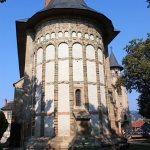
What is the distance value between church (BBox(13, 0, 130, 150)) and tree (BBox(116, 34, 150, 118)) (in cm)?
324

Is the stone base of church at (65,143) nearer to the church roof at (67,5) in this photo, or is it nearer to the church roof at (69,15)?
the church roof at (69,15)

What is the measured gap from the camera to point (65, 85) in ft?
48.4

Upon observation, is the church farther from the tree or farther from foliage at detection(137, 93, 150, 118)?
foliage at detection(137, 93, 150, 118)

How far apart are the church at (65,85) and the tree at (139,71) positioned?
3.24 metres

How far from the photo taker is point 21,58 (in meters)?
26.4

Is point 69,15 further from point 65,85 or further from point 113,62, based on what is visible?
point 113,62

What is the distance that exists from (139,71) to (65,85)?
303 inches

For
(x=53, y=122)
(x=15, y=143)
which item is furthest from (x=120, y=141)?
(x=15, y=143)

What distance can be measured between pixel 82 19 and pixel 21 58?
1285 cm

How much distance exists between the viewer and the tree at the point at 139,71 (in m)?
18.1

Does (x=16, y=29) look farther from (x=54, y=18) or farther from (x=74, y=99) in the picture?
(x=74, y=99)

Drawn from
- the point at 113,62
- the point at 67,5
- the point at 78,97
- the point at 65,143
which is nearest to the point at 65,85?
the point at 78,97

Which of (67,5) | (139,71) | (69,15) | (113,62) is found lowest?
(139,71)

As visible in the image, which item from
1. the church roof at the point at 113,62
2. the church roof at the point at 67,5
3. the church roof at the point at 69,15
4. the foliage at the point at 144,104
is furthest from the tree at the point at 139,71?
the church roof at the point at 113,62
